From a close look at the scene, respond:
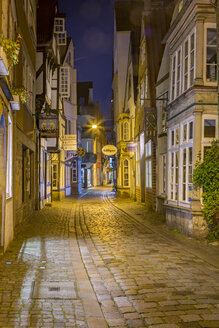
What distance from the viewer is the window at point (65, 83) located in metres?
28.6

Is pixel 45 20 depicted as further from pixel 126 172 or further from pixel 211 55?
pixel 211 55

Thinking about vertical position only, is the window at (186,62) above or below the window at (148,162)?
above

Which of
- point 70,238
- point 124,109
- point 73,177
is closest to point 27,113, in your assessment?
point 70,238

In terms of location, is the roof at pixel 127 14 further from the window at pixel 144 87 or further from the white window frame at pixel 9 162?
the white window frame at pixel 9 162

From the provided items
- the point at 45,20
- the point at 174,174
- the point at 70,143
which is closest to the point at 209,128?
the point at 174,174

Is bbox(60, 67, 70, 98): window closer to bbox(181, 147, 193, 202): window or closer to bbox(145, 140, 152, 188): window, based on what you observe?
bbox(145, 140, 152, 188): window

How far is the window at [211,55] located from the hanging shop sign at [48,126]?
9.40m

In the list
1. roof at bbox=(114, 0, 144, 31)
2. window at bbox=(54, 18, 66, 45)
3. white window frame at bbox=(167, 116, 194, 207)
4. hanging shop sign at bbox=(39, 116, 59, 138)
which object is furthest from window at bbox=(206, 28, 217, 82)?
roof at bbox=(114, 0, 144, 31)

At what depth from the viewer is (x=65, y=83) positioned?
29125mm

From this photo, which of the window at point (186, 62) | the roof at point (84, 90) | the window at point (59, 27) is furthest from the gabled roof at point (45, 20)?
the roof at point (84, 90)

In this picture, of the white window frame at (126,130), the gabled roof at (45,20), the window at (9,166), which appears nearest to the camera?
the window at (9,166)

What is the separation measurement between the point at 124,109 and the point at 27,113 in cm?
1980

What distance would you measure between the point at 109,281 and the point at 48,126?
41.4 ft

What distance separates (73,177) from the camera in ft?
129
